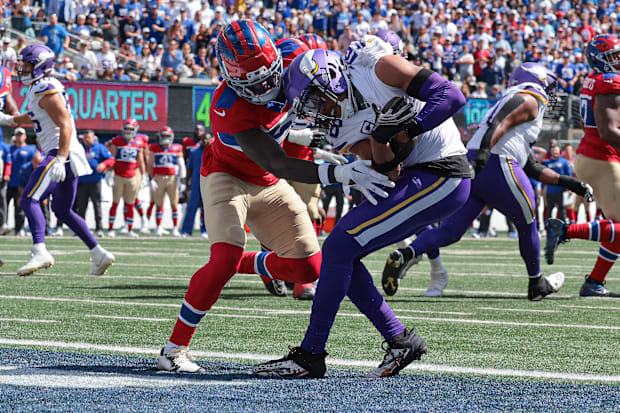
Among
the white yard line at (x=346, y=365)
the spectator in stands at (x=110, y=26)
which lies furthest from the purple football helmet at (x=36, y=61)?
the spectator in stands at (x=110, y=26)

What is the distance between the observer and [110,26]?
22.4 m

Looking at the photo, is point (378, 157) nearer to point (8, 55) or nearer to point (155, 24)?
point (8, 55)

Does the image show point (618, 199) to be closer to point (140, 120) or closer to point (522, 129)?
point (522, 129)

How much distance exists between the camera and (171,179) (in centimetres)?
1772

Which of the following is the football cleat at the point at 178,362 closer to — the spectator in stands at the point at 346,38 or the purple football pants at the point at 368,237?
the purple football pants at the point at 368,237

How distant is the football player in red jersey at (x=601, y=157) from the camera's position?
23.4 ft

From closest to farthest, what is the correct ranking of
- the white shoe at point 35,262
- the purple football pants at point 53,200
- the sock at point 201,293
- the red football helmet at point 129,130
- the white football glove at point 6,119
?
1. the sock at point 201,293
2. the purple football pants at point 53,200
3. the white shoe at point 35,262
4. the white football glove at point 6,119
5. the red football helmet at point 129,130

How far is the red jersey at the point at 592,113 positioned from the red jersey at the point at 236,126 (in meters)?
3.37

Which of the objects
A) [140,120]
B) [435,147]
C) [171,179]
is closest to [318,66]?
[435,147]

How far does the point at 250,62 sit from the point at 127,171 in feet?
44.2

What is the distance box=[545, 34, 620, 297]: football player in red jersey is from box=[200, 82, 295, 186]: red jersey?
3268 mm

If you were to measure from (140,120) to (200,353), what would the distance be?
1584cm

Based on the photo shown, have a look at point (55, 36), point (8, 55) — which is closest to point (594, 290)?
point (8, 55)

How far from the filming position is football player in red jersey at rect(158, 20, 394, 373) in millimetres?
4043
